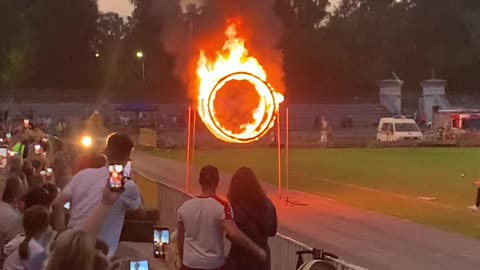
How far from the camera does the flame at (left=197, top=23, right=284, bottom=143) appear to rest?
84.8ft

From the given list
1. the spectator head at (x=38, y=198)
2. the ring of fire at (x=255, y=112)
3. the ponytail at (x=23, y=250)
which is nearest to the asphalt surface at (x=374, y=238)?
the ring of fire at (x=255, y=112)

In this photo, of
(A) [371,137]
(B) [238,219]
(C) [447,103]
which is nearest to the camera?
(B) [238,219]

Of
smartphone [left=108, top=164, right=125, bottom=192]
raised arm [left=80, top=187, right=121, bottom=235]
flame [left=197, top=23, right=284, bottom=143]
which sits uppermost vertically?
flame [left=197, top=23, right=284, bottom=143]

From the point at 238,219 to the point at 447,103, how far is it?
7726cm

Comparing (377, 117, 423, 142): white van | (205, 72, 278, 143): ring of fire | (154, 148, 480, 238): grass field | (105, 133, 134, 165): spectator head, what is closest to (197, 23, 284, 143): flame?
(205, 72, 278, 143): ring of fire

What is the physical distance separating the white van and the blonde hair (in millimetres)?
56327

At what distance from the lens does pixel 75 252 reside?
16.0ft

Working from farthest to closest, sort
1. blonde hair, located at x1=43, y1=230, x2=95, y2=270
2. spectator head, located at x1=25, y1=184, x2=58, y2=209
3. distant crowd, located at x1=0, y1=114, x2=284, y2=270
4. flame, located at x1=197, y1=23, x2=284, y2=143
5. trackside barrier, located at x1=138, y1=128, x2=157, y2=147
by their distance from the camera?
1. trackside barrier, located at x1=138, y1=128, x2=157, y2=147
2. flame, located at x1=197, y1=23, x2=284, y2=143
3. spectator head, located at x1=25, y1=184, x2=58, y2=209
4. distant crowd, located at x1=0, y1=114, x2=284, y2=270
5. blonde hair, located at x1=43, y1=230, x2=95, y2=270

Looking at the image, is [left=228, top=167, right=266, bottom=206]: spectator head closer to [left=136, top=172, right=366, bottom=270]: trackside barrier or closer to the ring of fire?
[left=136, top=172, right=366, bottom=270]: trackside barrier

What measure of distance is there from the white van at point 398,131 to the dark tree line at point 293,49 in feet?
70.0

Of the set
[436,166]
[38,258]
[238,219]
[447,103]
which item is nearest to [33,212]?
[38,258]

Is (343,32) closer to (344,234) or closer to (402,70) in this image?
(402,70)

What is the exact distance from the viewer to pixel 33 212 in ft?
24.9

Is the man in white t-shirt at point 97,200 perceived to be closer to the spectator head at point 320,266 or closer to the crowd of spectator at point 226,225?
the crowd of spectator at point 226,225
